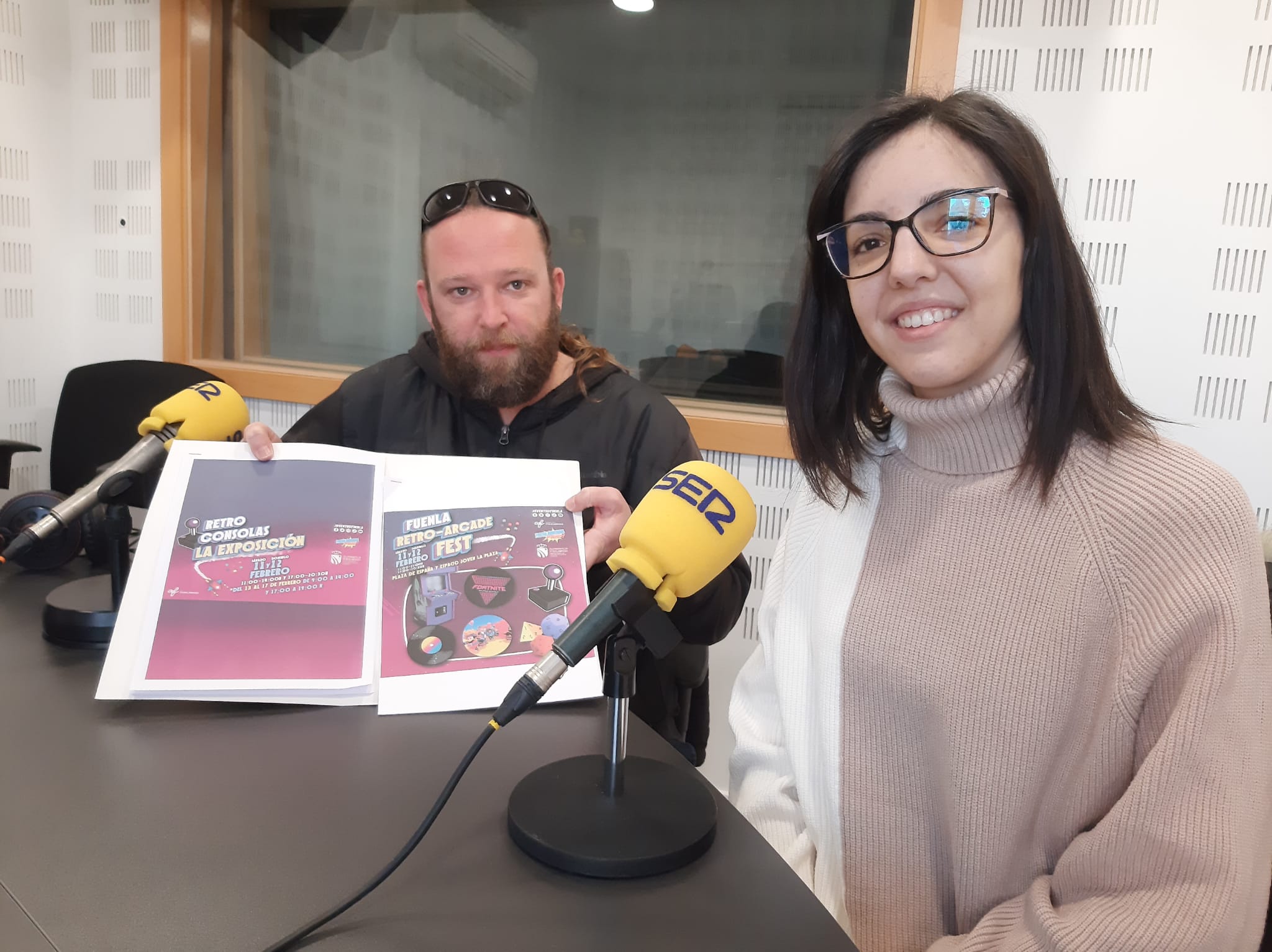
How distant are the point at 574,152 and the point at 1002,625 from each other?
2131 mm

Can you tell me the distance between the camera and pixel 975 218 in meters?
0.91

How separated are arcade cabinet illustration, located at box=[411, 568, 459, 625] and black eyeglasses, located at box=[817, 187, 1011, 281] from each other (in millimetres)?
617

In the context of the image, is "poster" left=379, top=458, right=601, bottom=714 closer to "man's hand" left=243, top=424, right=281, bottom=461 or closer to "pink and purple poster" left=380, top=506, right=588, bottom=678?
"pink and purple poster" left=380, top=506, right=588, bottom=678

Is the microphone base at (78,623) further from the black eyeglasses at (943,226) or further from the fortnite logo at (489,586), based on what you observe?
the black eyeglasses at (943,226)

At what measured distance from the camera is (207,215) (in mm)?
2938

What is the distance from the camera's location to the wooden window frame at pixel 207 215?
2.72 m

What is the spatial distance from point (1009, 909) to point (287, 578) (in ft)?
2.86

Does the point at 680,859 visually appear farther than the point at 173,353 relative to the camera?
No

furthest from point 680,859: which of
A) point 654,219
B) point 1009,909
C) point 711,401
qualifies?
point 654,219

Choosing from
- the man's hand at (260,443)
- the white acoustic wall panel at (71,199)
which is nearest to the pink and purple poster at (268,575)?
the man's hand at (260,443)

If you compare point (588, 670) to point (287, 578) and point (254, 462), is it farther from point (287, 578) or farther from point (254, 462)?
point (254, 462)

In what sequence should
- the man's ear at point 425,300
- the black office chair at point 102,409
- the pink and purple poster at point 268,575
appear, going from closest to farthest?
the pink and purple poster at point 268,575, the man's ear at point 425,300, the black office chair at point 102,409

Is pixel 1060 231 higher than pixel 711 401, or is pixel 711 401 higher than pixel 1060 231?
pixel 1060 231

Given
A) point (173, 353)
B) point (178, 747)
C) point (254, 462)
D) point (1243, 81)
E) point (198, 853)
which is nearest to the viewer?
point (198, 853)
